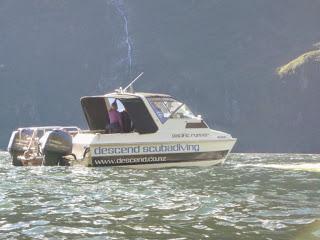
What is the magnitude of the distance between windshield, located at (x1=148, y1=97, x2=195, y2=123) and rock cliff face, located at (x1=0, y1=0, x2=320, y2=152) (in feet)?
358

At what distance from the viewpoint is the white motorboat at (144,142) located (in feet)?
71.3

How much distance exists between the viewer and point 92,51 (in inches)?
7283

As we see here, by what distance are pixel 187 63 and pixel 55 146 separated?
14893 centimetres

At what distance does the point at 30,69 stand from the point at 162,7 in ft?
164

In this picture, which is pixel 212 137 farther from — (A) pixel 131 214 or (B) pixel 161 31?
(B) pixel 161 31

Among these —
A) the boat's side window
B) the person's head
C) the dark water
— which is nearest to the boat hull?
the boat's side window

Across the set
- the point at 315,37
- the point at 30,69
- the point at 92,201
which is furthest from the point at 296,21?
the point at 92,201

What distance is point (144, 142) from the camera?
21922 millimetres

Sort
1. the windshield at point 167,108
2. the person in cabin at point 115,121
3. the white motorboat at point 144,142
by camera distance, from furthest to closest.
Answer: the person in cabin at point 115,121, the windshield at point 167,108, the white motorboat at point 144,142

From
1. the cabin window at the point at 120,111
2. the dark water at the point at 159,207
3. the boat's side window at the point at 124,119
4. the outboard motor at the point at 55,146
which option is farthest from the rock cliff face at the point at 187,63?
the dark water at the point at 159,207

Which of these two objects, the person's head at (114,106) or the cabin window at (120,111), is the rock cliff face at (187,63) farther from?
the person's head at (114,106)

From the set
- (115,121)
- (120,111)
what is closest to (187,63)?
(120,111)

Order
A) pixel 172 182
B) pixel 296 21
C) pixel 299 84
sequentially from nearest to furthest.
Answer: pixel 172 182, pixel 299 84, pixel 296 21

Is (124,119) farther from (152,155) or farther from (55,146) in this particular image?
(55,146)
